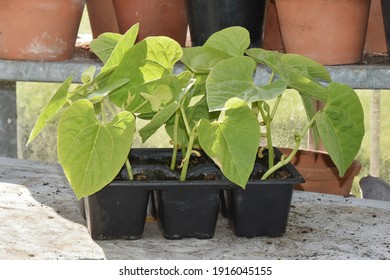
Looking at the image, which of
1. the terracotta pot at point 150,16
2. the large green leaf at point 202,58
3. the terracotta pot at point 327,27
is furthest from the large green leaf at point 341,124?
the terracotta pot at point 150,16

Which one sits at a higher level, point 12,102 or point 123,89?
point 123,89

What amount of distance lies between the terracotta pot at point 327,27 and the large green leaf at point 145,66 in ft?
1.91

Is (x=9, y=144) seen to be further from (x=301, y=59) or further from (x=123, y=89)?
(x=301, y=59)

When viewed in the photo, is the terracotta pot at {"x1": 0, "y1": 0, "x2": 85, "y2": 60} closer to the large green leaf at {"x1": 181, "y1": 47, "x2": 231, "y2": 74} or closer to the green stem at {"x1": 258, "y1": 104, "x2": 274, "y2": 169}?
the large green leaf at {"x1": 181, "y1": 47, "x2": 231, "y2": 74}

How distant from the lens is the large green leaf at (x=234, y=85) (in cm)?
147

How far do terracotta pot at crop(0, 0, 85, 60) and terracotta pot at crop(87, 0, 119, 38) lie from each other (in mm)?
245

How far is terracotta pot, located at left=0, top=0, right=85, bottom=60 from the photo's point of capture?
2.11 m

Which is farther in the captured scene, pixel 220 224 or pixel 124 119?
pixel 220 224

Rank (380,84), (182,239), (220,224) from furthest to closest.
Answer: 1. (380,84)
2. (220,224)
3. (182,239)

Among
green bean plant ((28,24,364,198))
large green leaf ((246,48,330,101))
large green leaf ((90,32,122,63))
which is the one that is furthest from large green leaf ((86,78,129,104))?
large green leaf ((246,48,330,101))

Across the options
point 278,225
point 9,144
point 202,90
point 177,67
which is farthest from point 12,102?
point 278,225

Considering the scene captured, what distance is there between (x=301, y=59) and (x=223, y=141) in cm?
25

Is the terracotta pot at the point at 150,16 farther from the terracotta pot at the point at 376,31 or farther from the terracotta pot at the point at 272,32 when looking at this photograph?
the terracotta pot at the point at 376,31

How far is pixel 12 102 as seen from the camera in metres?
2.46
